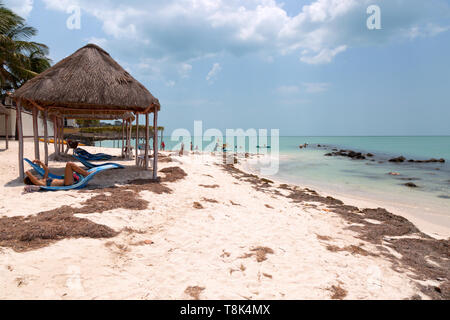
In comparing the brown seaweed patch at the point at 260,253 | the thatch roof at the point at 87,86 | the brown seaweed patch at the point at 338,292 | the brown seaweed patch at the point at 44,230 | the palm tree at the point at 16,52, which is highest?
the palm tree at the point at 16,52

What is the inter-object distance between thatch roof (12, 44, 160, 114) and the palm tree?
12.9m

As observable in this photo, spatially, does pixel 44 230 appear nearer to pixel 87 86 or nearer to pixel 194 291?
Answer: pixel 194 291

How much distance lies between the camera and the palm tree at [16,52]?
15.3 metres

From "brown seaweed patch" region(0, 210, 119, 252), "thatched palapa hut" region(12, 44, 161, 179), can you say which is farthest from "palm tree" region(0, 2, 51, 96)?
"brown seaweed patch" region(0, 210, 119, 252)

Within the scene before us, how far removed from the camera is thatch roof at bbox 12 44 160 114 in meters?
6.33

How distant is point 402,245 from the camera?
13.5ft

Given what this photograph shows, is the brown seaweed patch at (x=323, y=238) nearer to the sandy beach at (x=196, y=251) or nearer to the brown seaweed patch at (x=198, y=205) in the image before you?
the sandy beach at (x=196, y=251)

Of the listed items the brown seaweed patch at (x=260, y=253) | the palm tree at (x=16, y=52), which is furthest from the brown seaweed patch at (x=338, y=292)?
the palm tree at (x=16, y=52)

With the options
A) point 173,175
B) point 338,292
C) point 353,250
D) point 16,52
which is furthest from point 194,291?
point 16,52

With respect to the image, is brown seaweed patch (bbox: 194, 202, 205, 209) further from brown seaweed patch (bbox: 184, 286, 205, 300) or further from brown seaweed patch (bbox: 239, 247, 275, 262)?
brown seaweed patch (bbox: 184, 286, 205, 300)

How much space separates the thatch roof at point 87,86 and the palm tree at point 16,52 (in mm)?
12914
